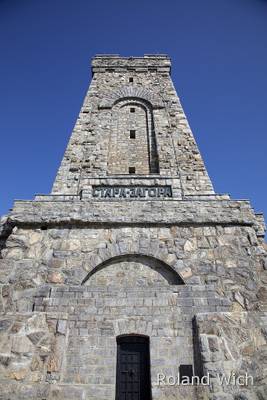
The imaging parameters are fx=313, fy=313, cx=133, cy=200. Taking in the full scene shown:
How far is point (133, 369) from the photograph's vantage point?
20.7ft

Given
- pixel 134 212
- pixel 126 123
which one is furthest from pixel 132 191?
pixel 126 123

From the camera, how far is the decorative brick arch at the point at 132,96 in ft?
42.7

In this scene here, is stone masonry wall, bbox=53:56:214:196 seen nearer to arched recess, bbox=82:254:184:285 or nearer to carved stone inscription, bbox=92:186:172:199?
carved stone inscription, bbox=92:186:172:199

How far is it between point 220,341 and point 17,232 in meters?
5.30

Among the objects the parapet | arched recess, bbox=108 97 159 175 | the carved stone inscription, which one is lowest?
the carved stone inscription

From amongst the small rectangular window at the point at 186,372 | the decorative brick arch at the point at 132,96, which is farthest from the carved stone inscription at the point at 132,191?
the decorative brick arch at the point at 132,96

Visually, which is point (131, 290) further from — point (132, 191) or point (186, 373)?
point (132, 191)

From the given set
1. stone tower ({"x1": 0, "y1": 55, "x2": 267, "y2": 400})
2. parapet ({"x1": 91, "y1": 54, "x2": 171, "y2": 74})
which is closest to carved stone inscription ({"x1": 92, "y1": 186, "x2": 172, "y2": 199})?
stone tower ({"x1": 0, "y1": 55, "x2": 267, "y2": 400})

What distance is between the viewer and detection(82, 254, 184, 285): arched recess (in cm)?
729

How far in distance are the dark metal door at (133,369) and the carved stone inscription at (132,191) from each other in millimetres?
3838

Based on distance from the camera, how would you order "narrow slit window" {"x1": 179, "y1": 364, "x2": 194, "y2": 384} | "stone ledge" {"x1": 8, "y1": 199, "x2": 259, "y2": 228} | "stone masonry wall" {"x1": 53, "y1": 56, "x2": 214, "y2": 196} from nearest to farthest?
"narrow slit window" {"x1": 179, "y1": 364, "x2": 194, "y2": 384} < "stone ledge" {"x1": 8, "y1": 199, "x2": 259, "y2": 228} < "stone masonry wall" {"x1": 53, "y1": 56, "x2": 214, "y2": 196}

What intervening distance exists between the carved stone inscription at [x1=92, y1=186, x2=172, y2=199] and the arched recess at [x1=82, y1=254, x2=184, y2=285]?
195 cm

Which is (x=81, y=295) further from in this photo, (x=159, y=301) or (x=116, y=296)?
(x=159, y=301)

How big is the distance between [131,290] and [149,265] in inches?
32.9
